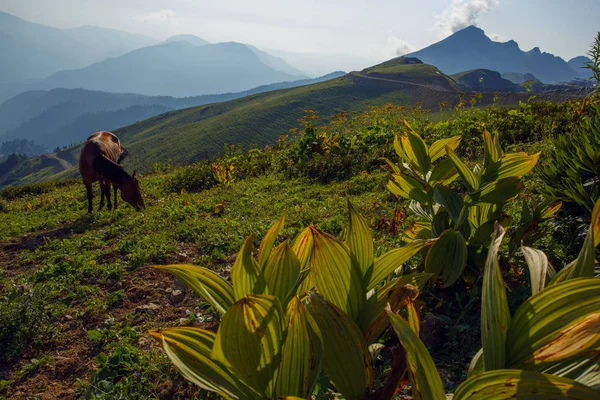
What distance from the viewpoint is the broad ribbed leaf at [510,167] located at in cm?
224

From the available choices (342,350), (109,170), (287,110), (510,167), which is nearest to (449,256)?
(510,167)

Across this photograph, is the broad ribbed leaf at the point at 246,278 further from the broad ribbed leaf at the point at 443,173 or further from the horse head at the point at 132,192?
the horse head at the point at 132,192

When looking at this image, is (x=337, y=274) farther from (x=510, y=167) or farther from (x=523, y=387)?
(x=510, y=167)

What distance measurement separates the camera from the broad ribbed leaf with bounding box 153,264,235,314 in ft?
4.54

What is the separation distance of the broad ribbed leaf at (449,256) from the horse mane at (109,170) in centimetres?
953

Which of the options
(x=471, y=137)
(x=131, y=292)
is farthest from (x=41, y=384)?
A: (x=471, y=137)

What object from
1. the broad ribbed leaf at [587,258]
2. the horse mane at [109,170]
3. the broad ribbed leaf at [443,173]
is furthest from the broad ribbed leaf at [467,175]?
the horse mane at [109,170]

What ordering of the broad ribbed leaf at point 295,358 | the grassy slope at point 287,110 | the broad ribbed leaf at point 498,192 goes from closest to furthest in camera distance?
the broad ribbed leaf at point 295,358 < the broad ribbed leaf at point 498,192 < the grassy slope at point 287,110

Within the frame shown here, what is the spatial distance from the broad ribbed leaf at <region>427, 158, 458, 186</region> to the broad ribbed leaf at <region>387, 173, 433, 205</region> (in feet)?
0.30

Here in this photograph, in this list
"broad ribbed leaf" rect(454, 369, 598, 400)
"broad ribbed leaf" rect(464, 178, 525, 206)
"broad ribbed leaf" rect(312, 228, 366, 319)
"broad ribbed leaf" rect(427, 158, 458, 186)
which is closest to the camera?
"broad ribbed leaf" rect(454, 369, 598, 400)

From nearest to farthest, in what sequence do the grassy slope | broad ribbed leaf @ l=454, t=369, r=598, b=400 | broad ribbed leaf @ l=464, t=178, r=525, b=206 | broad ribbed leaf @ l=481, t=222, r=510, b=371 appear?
broad ribbed leaf @ l=454, t=369, r=598, b=400 < broad ribbed leaf @ l=481, t=222, r=510, b=371 < broad ribbed leaf @ l=464, t=178, r=525, b=206 < the grassy slope

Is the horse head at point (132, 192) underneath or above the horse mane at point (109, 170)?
underneath

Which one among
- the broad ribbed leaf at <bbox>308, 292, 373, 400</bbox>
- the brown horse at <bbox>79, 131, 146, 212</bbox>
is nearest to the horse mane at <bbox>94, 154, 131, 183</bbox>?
the brown horse at <bbox>79, 131, 146, 212</bbox>

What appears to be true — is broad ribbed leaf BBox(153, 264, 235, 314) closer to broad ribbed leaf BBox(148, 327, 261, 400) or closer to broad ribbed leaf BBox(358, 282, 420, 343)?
broad ribbed leaf BBox(148, 327, 261, 400)
